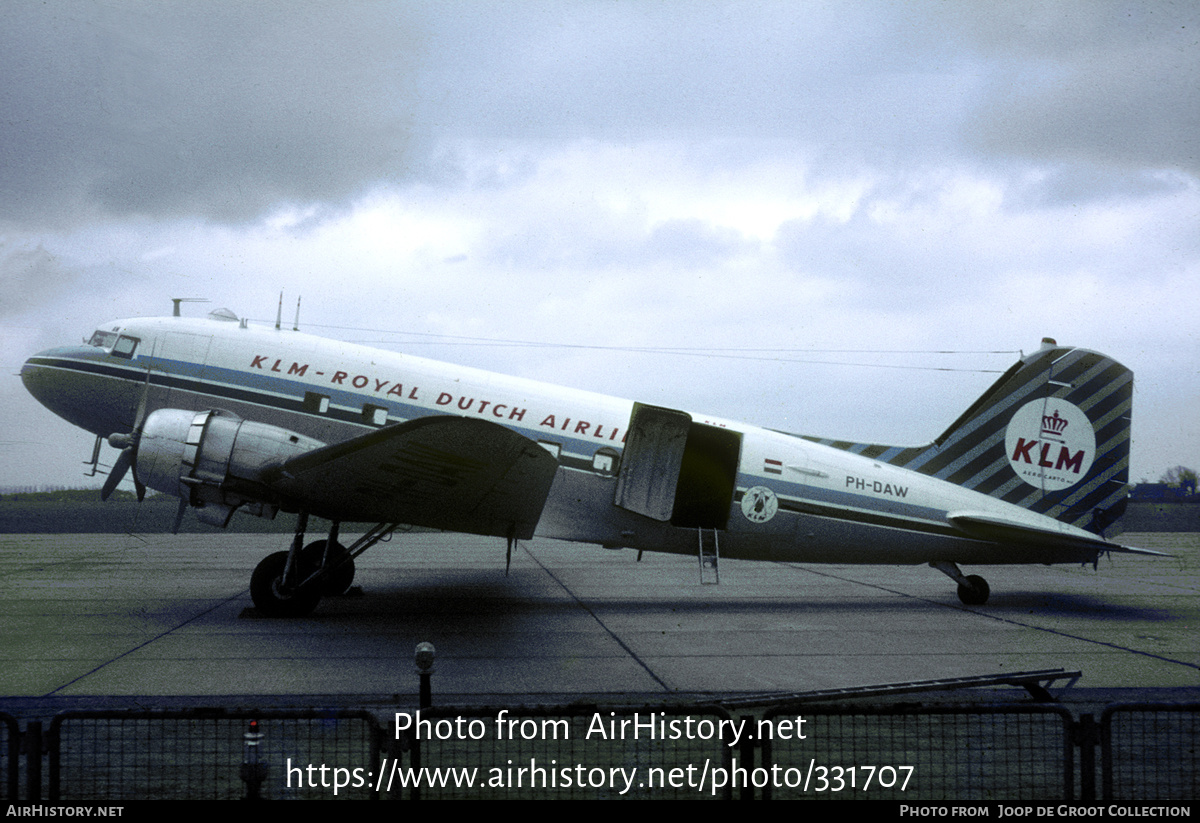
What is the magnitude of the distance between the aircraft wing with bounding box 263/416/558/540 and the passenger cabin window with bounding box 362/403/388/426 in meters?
1.28

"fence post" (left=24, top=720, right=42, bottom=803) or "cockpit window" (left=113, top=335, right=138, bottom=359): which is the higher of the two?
"cockpit window" (left=113, top=335, right=138, bottom=359)

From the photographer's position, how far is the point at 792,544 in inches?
463

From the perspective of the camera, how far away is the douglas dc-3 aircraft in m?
10.1

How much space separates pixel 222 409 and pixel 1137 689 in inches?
437

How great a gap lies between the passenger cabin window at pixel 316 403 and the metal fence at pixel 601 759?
5516 millimetres

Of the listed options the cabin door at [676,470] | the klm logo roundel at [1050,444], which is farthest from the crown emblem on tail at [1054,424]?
the cabin door at [676,470]

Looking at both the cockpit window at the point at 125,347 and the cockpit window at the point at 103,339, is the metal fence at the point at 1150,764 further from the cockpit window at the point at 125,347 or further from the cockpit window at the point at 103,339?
the cockpit window at the point at 103,339

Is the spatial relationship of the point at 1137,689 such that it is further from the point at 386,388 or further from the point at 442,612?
the point at 386,388

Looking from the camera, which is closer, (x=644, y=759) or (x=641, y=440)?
(x=644, y=759)

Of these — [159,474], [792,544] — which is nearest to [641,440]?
[792,544]

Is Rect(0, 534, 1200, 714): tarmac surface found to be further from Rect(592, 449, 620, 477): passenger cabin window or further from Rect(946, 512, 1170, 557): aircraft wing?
Rect(592, 449, 620, 477): passenger cabin window

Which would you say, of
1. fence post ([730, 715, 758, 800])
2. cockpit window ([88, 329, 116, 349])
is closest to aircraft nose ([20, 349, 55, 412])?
cockpit window ([88, 329, 116, 349])

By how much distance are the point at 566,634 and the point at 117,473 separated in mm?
6642

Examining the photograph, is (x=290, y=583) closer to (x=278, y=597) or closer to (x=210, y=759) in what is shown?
(x=278, y=597)
